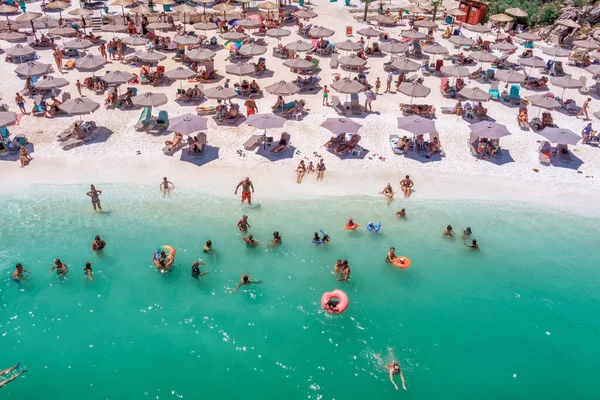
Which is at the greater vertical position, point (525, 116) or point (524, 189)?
point (525, 116)

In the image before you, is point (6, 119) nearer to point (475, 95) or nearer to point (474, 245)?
point (474, 245)

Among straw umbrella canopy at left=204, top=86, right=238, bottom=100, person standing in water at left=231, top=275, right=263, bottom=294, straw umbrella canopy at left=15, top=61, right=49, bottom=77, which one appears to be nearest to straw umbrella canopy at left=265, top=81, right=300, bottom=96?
straw umbrella canopy at left=204, top=86, right=238, bottom=100

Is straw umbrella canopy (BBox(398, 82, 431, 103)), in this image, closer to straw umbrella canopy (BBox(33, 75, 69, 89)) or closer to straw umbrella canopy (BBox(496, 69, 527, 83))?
straw umbrella canopy (BBox(496, 69, 527, 83))

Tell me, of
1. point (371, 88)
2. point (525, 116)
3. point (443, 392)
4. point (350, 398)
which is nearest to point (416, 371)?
point (443, 392)

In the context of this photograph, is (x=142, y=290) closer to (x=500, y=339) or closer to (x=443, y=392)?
(x=443, y=392)

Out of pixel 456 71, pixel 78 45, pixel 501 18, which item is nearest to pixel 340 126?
pixel 456 71

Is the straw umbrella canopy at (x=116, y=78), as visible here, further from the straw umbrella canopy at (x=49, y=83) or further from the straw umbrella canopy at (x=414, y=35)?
the straw umbrella canopy at (x=414, y=35)
